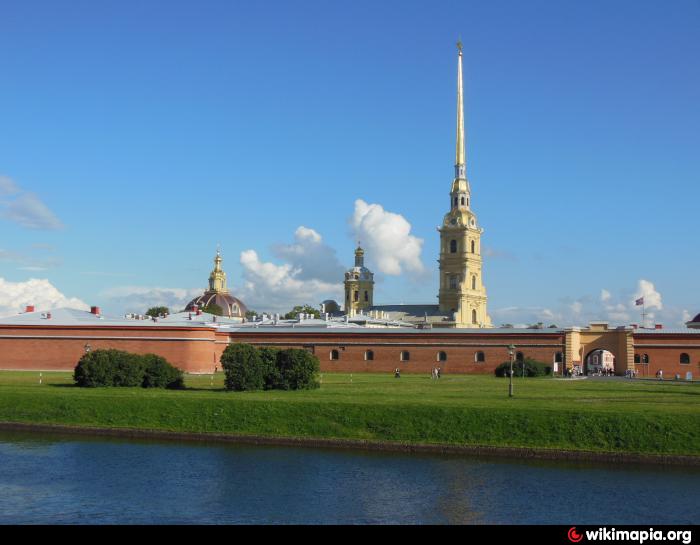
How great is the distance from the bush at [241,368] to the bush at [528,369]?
19648 mm

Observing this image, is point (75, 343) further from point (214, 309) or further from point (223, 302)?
point (223, 302)

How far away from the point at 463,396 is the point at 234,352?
37.5 feet

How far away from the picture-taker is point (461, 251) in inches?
4476

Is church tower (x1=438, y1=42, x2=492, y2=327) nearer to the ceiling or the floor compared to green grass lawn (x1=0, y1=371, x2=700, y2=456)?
nearer to the ceiling

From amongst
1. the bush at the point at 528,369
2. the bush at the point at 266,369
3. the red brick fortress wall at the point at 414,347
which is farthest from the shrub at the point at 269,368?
the red brick fortress wall at the point at 414,347

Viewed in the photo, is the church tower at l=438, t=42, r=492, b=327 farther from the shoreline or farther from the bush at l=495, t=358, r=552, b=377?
the shoreline

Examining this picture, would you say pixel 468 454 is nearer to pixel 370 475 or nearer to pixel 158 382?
pixel 370 475

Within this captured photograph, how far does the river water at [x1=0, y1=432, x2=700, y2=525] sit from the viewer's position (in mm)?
21500

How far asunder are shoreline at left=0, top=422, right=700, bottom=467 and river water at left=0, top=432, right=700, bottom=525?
0.80 m

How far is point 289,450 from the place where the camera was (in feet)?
105

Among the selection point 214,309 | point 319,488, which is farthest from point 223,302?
point 319,488
